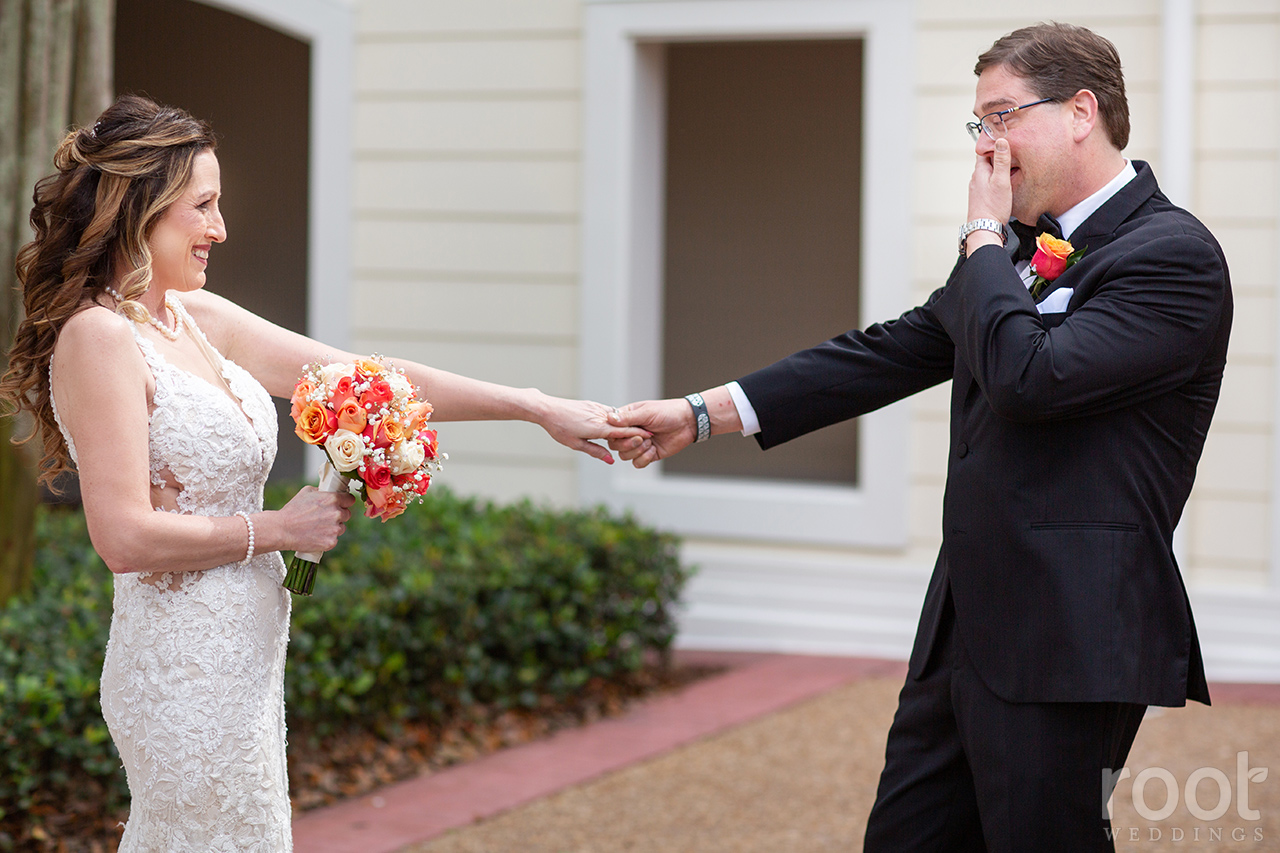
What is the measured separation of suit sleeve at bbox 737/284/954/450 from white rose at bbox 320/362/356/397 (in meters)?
1.07

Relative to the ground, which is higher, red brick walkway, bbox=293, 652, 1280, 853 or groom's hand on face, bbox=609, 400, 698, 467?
groom's hand on face, bbox=609, 400, 698, 467

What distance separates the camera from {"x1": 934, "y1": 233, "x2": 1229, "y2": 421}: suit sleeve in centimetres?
236

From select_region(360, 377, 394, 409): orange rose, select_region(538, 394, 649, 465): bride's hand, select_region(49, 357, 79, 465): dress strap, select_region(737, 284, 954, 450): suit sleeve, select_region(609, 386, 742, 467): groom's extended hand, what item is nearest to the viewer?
select_region(49, 357, 79, 465): dress strap

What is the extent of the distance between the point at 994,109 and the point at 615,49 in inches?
182

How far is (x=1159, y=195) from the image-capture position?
2.62m

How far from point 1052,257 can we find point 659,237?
16.3 ft

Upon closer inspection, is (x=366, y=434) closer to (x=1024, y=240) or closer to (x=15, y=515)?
(x=1024, y=240)

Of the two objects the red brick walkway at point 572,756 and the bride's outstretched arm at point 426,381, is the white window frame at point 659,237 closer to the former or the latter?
the red brick walkway at point 572,756

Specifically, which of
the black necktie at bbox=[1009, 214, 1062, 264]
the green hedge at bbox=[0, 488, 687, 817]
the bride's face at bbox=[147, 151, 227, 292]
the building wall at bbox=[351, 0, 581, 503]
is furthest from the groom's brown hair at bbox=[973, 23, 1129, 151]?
the building wall at bbox=[351, 0, 581, 503]

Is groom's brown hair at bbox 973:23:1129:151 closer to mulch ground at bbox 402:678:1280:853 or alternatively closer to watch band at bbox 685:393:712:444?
watch band at bbox 685:393:712:444

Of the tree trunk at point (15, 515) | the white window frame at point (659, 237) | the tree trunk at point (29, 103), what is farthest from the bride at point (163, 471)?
the white window frame at point (659, 237)

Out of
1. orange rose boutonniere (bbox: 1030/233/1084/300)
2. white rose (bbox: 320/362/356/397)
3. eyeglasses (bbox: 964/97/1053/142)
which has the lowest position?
white rose (bbox: 320/362/356/397)

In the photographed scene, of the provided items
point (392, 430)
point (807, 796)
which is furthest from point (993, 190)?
point (807, 796)

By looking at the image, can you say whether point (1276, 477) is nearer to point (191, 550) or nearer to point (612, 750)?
point (612, 750)
